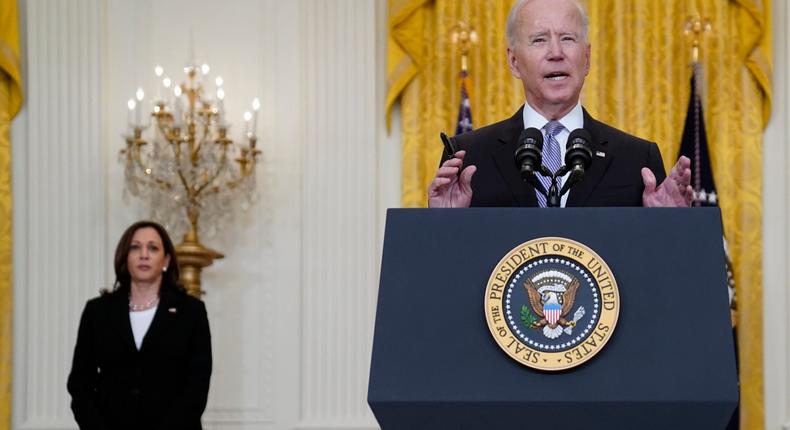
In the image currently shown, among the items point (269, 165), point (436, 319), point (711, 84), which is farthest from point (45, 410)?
point (436, 319)

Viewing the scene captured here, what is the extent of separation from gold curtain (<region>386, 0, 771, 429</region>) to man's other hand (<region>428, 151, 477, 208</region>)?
5178 millimetres

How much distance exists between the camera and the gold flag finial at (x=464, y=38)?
8141 millimetres

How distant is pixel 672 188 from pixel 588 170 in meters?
0.29

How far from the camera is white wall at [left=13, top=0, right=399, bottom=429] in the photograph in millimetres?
8125

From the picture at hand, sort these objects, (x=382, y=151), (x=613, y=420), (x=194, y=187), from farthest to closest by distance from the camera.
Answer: (x=382, y=151), (x=194, y=187), (x=613, y=420)

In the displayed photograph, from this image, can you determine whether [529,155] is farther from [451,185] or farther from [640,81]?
[640,81]

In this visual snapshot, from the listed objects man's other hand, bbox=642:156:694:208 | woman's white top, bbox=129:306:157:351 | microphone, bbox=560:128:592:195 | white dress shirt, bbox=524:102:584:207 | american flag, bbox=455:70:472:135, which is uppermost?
american flag, bbox=455:70:472:135

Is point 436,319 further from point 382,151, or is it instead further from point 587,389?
point 382,151

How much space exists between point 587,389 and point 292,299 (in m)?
5.98

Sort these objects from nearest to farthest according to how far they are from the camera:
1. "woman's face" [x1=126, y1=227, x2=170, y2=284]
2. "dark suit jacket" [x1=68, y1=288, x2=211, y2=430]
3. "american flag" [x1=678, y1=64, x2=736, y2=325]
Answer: "dark suit jacket" [x1=68, y1=288, x2=211, y2=430] < "woman's face" [x1=126, y1=227, x2=170, y2=284] < "american flag" [x1=678, y1=64, x2=736, y2=325]

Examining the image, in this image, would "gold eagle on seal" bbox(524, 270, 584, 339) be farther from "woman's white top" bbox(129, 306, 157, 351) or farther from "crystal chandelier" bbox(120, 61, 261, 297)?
"crystal chandelier" bbox(120, 61, 261, 297)

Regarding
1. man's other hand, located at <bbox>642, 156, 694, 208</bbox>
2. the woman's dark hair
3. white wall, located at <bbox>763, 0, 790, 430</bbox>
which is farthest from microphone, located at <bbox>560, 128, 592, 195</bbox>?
white wall, located at <bbox>763, 0, 790, 430</bbox>

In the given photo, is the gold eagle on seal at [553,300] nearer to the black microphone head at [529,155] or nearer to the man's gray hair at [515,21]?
the black microphone head at [529,155]

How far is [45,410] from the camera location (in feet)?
26.4
